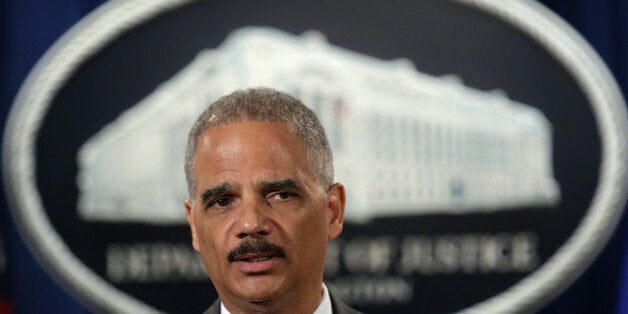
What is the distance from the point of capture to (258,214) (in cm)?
76

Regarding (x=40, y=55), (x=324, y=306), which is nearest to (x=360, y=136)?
(x=40, y=55)

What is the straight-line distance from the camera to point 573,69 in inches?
56.3

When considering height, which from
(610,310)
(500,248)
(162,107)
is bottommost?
(610,310)

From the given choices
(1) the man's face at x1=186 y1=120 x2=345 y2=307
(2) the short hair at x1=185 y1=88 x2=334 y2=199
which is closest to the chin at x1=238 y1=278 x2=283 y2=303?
(1) the man's face at x1=186 y1=120 x2=345 y2=307

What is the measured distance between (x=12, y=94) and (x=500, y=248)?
82 cm

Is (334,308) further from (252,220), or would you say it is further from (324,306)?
(252,220)

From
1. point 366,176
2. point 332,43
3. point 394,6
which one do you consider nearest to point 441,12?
point 394,6

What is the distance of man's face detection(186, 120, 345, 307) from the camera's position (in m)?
0.76

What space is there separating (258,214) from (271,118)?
0.29 feet

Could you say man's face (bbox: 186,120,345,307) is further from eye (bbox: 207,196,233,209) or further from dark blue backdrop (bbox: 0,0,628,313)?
dark blue backdrop (bbox: 0,0,628,313)

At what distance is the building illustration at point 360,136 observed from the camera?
144 cm

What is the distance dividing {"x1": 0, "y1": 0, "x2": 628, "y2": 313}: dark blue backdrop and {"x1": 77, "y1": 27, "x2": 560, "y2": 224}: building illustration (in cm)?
12

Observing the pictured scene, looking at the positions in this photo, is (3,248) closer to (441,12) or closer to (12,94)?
(12,94)

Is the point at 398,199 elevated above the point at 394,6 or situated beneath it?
situated beneath
